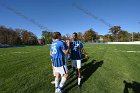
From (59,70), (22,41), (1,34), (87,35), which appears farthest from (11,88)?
(87,35)

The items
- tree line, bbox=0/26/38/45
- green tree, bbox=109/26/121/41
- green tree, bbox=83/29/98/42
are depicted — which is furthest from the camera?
green tree, bbox=109/26/121/41

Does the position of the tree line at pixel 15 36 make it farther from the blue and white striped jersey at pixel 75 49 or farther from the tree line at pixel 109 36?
the blue and white striped jersey at pixel 75 49

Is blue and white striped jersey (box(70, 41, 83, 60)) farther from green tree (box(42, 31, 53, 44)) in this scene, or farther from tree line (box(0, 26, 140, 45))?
green tree (box(42, 31, 53, 44))

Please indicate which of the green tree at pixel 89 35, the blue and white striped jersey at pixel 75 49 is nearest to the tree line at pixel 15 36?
the green tree at pixel 89 35

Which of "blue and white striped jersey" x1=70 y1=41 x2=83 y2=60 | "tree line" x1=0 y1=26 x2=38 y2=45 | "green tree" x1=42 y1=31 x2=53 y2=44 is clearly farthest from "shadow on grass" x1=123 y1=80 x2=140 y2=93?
"green tree" x1=42 y1=31 x2=53 y2=44

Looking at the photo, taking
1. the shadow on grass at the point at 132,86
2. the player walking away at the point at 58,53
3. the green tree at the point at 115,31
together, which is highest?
the green tree at the point at 115,31

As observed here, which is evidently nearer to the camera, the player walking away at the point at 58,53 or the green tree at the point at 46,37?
the player walking away at the point at 58,53

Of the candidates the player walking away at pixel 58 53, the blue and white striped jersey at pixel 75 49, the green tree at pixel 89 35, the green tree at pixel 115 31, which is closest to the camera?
the player walking away at pixel 58 53

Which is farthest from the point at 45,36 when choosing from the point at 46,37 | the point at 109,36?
the point at 109,36

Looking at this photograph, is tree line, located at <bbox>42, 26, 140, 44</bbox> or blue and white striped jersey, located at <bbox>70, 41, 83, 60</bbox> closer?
blue and white striped jersey, located at <bbox>70, 41, 83, 60</bbox>

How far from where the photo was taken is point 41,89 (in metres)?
7.70

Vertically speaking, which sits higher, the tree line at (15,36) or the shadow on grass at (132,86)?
the tree line at (15,36)

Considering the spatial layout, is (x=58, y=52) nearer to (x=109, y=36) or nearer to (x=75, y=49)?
(x=75, y=49)

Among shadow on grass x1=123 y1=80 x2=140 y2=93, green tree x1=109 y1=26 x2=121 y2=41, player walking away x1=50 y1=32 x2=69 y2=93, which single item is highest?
green tree x1=109 y1=26 x2=121 y2=41
